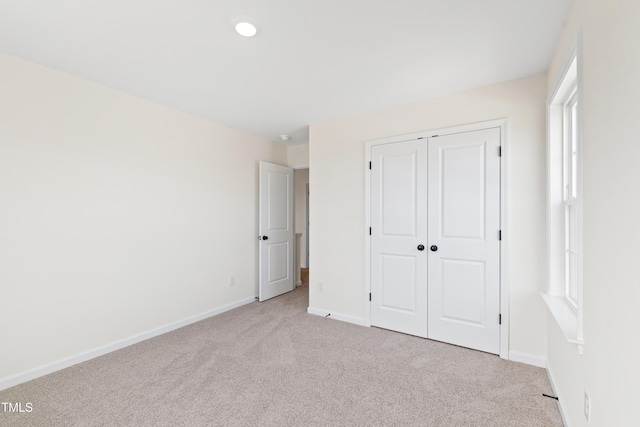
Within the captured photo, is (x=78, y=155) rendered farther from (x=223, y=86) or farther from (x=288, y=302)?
(x=288, y=302)

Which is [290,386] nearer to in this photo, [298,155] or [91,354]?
[91,354]

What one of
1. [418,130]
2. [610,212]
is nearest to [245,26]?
[418,130]

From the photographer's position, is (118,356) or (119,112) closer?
(118,356)

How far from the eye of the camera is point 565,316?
1810mm

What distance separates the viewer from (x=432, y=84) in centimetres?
261

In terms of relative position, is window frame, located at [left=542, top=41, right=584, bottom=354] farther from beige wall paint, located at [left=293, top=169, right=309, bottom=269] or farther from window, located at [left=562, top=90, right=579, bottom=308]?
beige wall paint, located at [left=293, top=169, right=309, bottom=269]

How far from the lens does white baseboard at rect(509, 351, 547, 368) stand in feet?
7.74

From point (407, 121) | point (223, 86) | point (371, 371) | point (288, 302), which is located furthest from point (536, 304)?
point (223, 86)

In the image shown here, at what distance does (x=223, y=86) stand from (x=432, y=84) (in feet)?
6.22

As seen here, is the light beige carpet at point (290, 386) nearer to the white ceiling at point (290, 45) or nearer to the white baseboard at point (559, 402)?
the white baseboard at point (559, 402)

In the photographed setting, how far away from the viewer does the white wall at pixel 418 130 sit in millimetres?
2395

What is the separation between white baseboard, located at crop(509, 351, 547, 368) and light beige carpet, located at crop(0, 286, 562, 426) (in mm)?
103

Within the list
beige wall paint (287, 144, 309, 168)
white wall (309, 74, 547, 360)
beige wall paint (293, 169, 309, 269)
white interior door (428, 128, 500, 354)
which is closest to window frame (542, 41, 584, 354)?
white wall (309, 74, 547, 360)

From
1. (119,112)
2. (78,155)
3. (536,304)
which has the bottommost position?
(536,304)
